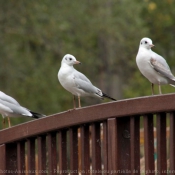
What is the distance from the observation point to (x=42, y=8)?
18188 millimetres

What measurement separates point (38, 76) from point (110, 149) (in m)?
14.7

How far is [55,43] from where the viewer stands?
19094 mm

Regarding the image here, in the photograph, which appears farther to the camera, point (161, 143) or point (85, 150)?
point (85, 150)

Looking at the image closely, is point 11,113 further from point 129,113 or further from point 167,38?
point 167,38

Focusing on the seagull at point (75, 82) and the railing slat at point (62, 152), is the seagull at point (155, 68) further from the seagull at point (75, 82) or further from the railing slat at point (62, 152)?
the railing slat at point (62, 152)

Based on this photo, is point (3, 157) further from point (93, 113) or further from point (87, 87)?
point (87, 87)

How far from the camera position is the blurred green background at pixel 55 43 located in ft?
59.9

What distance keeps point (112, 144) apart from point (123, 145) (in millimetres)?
73

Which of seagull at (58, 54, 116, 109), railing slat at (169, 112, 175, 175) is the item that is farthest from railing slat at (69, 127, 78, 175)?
seagull at (58, 54, 116, 109)

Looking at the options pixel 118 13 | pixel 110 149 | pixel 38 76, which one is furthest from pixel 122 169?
pixel 118 13

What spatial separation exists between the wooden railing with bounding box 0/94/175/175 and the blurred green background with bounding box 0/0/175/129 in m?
11.2

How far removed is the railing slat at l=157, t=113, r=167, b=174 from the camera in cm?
456

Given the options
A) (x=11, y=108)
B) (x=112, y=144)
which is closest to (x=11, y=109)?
A: (x=11, y=108)

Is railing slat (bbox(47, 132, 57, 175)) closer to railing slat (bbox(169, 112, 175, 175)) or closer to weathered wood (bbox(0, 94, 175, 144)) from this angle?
weathered wood (bbox(0, 94, 175, 144))
